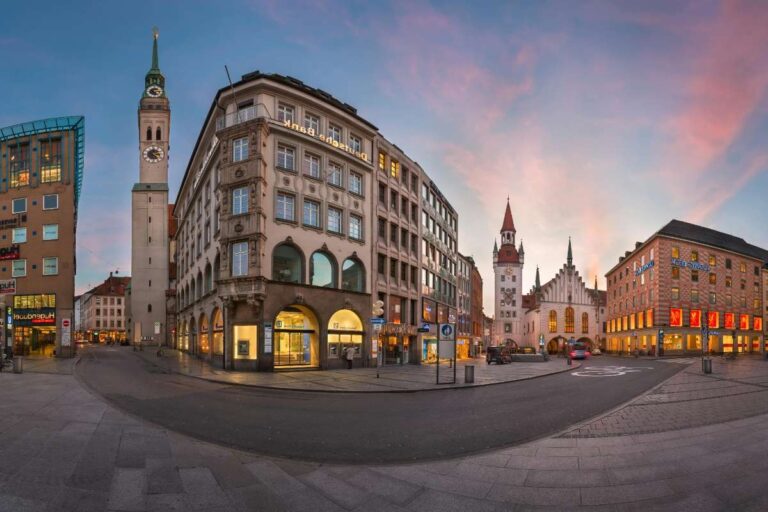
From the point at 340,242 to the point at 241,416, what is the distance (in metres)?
21.4

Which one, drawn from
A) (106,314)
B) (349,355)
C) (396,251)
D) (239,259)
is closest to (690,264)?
(396,251)

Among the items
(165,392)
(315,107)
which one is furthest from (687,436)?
(315,107)

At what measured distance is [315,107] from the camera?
32.8 metres

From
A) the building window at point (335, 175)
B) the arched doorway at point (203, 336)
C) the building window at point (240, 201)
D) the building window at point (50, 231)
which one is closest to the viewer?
the building window at point (240, 201)

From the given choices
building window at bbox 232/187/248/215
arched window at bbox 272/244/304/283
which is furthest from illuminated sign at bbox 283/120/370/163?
arched window at bbox 272/244/304/283

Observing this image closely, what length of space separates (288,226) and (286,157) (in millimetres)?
4691

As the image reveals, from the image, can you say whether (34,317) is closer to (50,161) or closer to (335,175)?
(50,161)

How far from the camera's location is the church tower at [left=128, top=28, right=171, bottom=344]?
3098 inches

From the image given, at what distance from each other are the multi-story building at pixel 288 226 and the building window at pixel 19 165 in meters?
23.9

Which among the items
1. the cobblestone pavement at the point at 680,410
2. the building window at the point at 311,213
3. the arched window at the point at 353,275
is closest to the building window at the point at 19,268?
the building window at the point at 311,213

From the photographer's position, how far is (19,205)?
46.6m

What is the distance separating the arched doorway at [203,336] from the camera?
3921 cm

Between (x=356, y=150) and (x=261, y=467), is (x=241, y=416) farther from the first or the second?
(x=356, y=150)

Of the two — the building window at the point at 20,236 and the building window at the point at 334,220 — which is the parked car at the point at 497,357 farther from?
the building window at the point at 20,236
